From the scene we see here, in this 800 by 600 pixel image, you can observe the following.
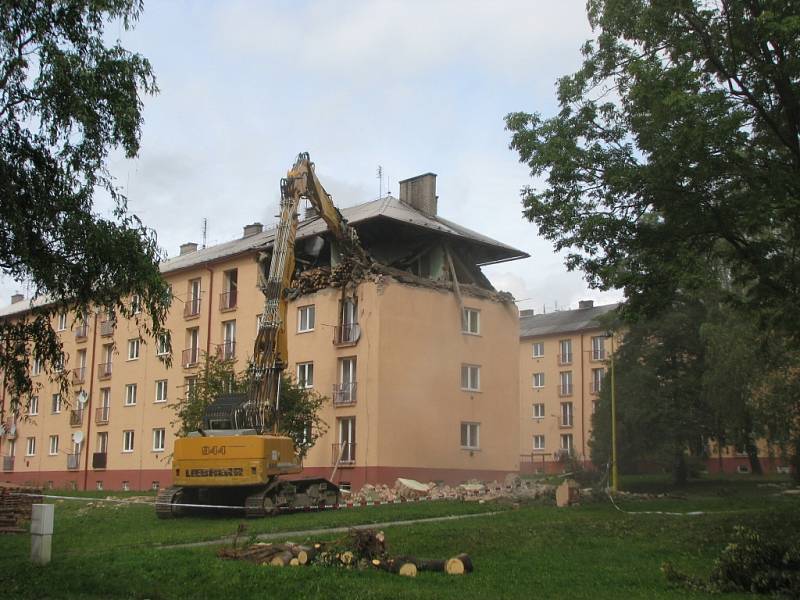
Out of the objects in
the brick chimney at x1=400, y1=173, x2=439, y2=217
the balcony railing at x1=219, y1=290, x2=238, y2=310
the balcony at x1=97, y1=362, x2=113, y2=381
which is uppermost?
the brick chimney at x1=400, y1=173, x2=439, y2=217

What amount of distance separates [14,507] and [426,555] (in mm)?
11572

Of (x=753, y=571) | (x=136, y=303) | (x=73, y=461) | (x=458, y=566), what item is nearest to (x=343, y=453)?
(x=136, y=303)

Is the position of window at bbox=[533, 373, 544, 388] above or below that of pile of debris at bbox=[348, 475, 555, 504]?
above

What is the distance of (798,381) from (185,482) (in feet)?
68.6

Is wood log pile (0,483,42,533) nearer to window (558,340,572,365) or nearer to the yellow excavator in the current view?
the yellow excavator

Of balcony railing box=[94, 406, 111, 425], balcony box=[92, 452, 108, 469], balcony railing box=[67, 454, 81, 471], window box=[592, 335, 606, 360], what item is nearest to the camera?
balcony box=[92, 452, 108, 469]

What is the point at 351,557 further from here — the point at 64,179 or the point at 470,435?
the point at 470,435

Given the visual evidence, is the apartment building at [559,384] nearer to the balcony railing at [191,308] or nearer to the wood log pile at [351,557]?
the balcony railing at [191,308]

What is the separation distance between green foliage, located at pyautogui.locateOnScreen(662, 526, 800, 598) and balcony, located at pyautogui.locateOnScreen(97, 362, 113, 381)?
143 feet

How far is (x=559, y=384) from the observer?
69688 mm

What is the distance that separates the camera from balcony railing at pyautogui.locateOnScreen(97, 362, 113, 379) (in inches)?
2008

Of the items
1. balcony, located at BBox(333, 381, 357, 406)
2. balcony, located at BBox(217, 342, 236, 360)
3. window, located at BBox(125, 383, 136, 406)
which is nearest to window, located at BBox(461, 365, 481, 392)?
balcony, located at BBox(333, 381, 357, 406)

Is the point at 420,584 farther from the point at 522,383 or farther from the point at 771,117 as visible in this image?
the point at 522,383

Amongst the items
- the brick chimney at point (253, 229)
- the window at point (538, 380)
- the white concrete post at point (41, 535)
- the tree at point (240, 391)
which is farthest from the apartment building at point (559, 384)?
the white concrete post at point (41, 535)
